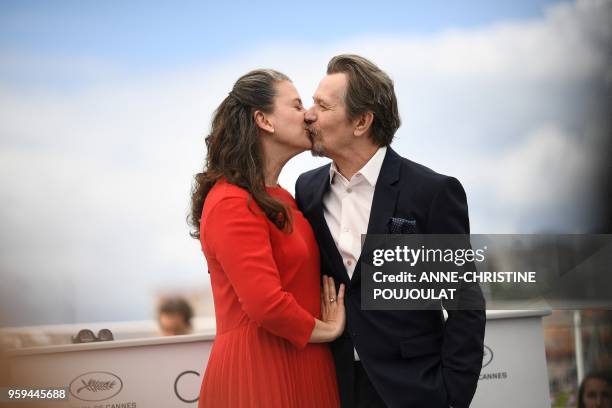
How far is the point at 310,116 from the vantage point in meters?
2.07

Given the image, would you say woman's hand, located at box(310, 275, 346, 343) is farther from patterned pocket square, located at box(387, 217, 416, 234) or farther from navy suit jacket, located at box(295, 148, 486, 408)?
patterned pocket square, located at box(387, 217, 416, 234)

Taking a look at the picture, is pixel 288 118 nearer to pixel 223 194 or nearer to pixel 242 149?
pixel 242 149

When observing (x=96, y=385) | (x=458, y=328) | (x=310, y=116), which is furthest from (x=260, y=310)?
(x=96, y=385)

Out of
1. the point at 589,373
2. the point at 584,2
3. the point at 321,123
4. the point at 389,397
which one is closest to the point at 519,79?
the point at 584,2

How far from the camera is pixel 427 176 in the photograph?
1.88 m

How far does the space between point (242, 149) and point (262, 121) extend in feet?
0.38

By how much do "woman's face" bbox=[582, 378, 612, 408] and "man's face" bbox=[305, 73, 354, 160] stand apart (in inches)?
78.5

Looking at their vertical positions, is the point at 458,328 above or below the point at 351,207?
below

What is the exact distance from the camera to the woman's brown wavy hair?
1.83 metres

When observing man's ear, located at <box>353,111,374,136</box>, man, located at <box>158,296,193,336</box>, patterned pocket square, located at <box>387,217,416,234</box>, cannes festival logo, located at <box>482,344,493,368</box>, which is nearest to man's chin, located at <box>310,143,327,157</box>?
man's ear, located at <box>353,111,374,136</box>

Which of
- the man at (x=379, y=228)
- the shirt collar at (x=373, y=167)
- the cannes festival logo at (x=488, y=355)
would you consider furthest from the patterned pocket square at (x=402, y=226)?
the cannes festival logo at (x=488, y=355)

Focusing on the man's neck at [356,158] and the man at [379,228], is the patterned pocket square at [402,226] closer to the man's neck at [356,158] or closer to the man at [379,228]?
the man at [379,228]

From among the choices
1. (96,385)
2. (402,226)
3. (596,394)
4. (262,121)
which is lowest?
(596,394)

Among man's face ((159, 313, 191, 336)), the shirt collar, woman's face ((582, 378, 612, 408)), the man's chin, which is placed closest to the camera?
the shirt collar
